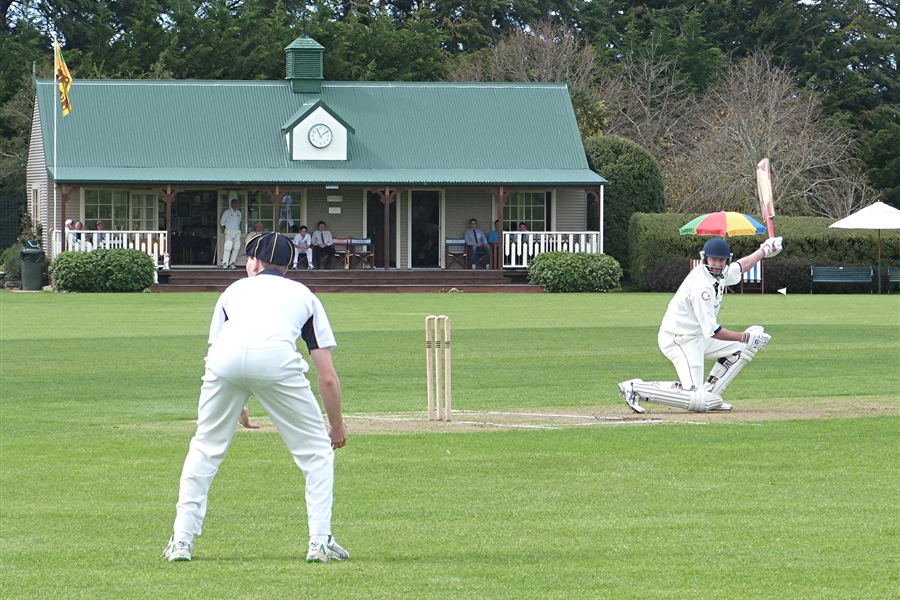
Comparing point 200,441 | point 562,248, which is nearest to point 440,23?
point 562,248

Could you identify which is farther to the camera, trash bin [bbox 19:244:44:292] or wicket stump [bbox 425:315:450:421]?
trash bin [bbox 19:244:44:292]

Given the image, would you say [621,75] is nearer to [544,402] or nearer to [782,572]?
[544,402]

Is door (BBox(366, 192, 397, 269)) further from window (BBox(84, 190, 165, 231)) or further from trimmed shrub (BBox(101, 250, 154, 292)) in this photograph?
trimmed shrub (BBox(101, 250, 154, 292))

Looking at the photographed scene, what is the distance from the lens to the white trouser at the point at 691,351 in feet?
46.3

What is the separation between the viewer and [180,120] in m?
46.7

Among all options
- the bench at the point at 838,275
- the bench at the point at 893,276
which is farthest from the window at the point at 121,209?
the bench at the point at 893,276

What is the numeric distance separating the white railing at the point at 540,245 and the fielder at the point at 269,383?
36441 mm

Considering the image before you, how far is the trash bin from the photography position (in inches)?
1617

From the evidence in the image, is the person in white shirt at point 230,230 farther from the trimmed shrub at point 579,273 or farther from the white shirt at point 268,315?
the white shirt at point 268,315

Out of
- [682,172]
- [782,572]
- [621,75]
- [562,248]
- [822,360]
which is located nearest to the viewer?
[782,572]

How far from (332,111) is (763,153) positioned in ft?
60.0

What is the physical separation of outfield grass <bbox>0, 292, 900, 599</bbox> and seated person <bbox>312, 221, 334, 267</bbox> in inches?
893

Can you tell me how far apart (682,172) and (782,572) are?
5081cm

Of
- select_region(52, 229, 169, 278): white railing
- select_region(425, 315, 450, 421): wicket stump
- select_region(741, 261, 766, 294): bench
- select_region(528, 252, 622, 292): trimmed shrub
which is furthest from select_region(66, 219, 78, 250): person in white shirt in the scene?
select_region(425, 315, 450, 421): wicket stump
